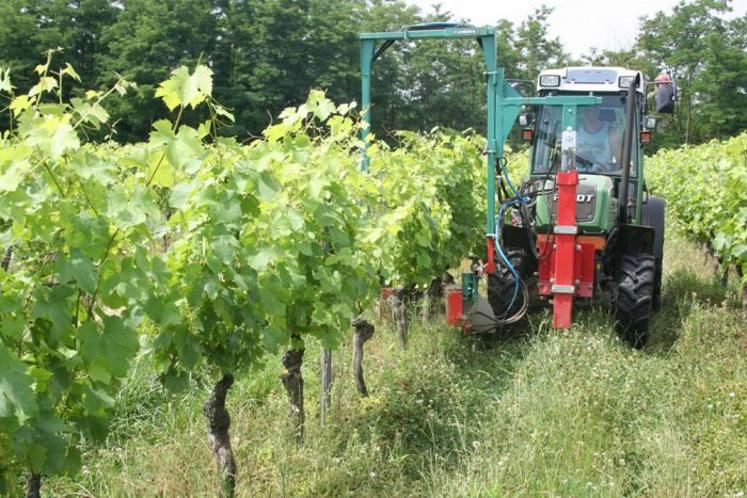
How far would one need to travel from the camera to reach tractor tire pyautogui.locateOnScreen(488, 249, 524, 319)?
5.80 meters

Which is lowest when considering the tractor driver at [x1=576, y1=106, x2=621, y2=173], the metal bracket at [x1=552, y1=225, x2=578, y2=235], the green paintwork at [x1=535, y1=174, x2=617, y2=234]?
the metal bracket at [x1=552, y1=225, x2=578, y2=235]

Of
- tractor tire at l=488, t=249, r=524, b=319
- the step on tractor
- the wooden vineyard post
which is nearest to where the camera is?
the wooden vineyard post

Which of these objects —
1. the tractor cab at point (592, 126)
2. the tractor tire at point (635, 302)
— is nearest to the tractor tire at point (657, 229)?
the tractor cab at point (592, 126)

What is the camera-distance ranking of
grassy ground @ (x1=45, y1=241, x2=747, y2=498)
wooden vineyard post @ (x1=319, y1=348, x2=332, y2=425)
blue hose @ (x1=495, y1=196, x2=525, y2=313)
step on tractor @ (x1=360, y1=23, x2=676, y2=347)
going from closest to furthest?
1. grassy ground @ (x1=45, y1=241, x2=747, y2=498)
2. wooden vineyard post @ (x1=319, y1=348, x2=332, y2=425)
3. step on tractor @ (x1=360, y1=23, x2=676, y2=347)
4. blue hose @ (x1=495, y1=196, x2=525, y2=313)

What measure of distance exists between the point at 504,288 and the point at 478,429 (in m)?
1.79

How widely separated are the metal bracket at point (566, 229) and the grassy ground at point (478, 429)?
0.71 metres

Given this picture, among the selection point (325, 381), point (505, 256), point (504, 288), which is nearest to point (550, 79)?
point (505, 256)

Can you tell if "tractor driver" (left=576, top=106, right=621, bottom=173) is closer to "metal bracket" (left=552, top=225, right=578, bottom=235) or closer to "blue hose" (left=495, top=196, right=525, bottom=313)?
"blue hose" (left=495, top=196, right=525, bottom=313)

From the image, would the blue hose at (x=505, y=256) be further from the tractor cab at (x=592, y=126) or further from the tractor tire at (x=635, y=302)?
the tractor tire at (x=635, y=302)

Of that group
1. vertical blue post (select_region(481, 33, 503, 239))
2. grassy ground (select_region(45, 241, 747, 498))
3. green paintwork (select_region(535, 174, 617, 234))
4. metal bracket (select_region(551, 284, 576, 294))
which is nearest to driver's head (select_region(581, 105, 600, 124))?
green paintwork (select_region(535, 174, 617, 234))

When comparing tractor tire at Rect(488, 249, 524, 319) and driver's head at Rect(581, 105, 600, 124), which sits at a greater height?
driver's head at Rect(581, 105, 600, 124)

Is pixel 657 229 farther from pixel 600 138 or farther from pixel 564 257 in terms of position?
pixel 564 257

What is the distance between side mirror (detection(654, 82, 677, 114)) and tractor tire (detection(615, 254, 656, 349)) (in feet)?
3.70

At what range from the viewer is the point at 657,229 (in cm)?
711
